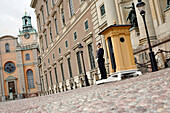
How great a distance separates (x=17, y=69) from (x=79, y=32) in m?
39.3

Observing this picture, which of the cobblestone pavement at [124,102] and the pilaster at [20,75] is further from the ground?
the pilaster at [20,75]

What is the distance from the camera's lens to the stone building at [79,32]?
13344 mm

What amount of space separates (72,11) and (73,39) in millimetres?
2985

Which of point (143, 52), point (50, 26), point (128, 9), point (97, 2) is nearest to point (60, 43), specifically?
point (50, 26)

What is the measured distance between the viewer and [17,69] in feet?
192

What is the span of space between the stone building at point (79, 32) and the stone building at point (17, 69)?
60.7 ft

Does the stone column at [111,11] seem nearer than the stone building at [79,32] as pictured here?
No

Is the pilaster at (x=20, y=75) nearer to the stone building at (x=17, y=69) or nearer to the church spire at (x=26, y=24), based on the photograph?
the stone building at (x=17, y=69)

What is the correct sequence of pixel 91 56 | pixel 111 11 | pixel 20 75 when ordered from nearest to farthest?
pixel 111 11 → pixel 91 56 → pixel 20 75

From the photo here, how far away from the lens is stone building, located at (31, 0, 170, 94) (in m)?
13.3

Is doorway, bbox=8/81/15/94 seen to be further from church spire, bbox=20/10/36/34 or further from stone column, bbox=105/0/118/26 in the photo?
stone column, bbox=105/0/118/26

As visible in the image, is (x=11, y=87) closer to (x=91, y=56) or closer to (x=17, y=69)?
(x=17, y=69)

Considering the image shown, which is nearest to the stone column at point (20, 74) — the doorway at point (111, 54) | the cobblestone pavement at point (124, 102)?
the doorway at point (111, 54)

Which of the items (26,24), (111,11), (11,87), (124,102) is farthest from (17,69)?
(124,102)
